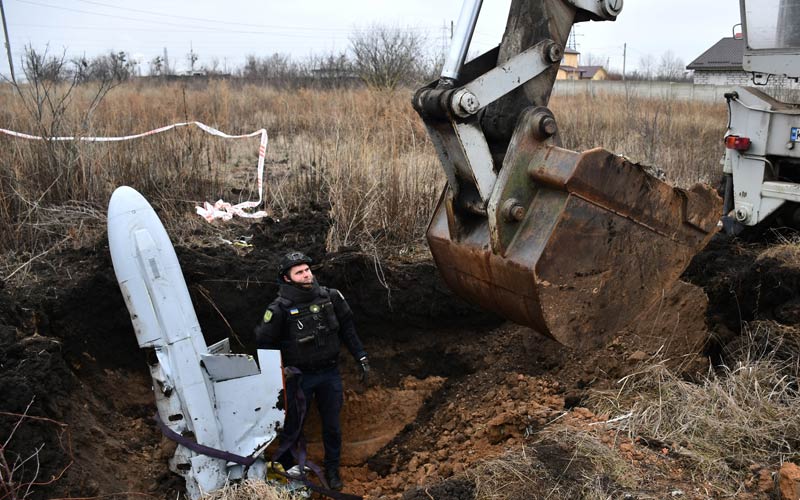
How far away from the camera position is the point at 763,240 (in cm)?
693

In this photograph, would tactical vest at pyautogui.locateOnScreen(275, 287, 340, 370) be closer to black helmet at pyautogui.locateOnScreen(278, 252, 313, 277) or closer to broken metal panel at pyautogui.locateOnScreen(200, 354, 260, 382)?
black helmet at pyautogui.locateOnScreen(278, 252, 313, 277)

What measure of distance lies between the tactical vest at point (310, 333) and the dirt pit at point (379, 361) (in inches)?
37.3

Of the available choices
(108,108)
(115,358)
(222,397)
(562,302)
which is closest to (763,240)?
(562,302)

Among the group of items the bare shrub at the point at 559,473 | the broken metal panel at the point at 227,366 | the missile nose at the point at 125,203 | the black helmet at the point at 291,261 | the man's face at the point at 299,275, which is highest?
the missile nose at the point at 125,203

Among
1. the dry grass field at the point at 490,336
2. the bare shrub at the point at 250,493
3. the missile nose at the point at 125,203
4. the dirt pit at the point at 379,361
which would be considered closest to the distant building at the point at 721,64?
the dry grass field at the point at 490,336

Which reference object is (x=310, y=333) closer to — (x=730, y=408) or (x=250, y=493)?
(x=250, y=493)

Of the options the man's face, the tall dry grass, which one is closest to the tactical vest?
the man's face

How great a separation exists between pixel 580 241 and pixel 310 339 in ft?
8.48

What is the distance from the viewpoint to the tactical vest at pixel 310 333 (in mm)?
5312

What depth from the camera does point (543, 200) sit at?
134 inches

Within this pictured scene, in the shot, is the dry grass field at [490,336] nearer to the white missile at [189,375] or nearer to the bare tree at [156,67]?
the white missile at [189,375]

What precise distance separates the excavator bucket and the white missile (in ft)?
7.14

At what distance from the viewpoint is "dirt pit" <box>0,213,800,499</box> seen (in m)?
4.60

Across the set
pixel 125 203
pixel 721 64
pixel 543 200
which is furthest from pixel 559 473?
pixel 721 64
